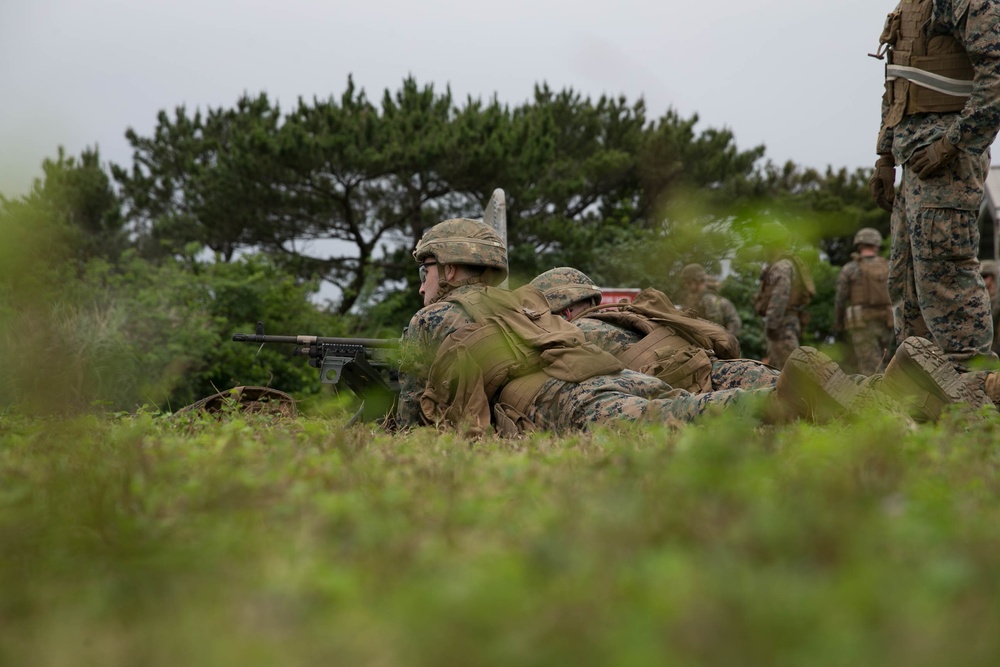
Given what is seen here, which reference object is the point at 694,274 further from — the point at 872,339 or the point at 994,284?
the point at 994,284

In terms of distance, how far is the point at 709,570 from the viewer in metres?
1.75

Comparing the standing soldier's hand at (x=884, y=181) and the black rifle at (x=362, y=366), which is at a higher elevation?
the standing soldier's hand at (x=884, y=181)

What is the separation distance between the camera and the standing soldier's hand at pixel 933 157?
5957 mm

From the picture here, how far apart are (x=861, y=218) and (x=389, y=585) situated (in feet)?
89.2

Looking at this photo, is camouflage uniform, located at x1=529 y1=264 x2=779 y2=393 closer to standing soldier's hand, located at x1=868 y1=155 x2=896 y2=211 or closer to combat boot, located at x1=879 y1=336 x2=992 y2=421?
combat boot, located at x1=879 y1=336 x2=992 y2=421

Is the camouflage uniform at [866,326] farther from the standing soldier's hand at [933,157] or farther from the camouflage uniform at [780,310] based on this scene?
the standing soldier's hand at [933,157]

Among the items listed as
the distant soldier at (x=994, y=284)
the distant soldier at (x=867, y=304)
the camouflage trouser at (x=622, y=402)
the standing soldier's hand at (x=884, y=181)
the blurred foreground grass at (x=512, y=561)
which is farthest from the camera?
the distant soldier at (x=867, y=304)

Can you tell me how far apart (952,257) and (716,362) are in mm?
1544

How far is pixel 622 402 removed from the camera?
4.89 meters

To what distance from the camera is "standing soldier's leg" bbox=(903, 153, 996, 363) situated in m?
6.00

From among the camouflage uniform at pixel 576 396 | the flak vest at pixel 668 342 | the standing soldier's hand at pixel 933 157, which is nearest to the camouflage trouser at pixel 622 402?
the camouflage uniform at pixel 576 396

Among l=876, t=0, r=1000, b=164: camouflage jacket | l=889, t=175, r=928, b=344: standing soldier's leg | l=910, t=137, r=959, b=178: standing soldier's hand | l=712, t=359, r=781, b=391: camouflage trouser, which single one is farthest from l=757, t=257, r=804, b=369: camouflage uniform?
l=876, t=0, r=1000, b=164: camouflage jacket

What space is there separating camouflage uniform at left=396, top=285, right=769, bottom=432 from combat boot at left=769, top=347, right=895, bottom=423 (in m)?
0.20

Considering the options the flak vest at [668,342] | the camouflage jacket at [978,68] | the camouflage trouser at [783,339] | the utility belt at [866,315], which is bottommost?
the camouflage trouser at [783,339]
